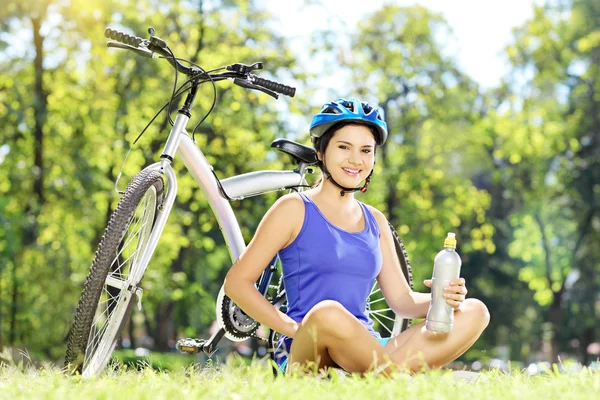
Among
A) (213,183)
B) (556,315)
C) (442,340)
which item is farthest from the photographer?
(556,315)

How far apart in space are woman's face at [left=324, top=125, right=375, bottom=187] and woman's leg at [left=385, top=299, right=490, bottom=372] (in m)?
0.79

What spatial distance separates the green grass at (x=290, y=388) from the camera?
295 cm

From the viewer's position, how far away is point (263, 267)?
4.07 metres

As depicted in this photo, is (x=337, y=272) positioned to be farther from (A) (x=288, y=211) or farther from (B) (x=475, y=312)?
(B) (x=475, y=312)

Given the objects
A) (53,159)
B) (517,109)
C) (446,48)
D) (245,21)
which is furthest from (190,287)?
(517,109)

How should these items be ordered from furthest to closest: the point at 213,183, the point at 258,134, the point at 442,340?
the point at 258,134
the point at 213,183
the point at 442,340

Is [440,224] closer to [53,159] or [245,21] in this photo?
[245,21]

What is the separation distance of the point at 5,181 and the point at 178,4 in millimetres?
4681

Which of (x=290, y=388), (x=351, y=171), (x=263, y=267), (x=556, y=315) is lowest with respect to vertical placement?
(x=556, y=315)

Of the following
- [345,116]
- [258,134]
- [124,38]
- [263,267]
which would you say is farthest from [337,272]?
[258,134]

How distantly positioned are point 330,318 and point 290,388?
0.68 meters

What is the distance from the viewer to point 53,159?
16.5 meters

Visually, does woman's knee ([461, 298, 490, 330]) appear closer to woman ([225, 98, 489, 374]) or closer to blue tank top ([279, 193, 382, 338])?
woman ([225, 98, 489, 374])

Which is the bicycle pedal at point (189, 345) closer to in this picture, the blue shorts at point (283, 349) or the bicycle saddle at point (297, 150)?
the blue shorts at point (283, 349)
